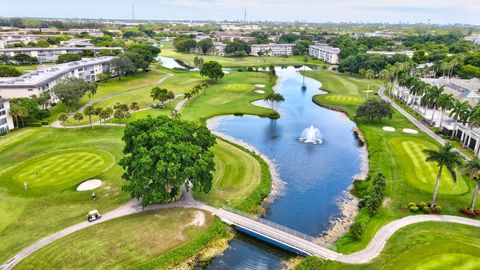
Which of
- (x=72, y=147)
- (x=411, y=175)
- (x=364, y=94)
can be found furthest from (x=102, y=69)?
(x=411, y=175)

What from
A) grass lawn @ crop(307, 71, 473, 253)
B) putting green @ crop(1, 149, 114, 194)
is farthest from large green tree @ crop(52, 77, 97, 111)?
grass lawn @ crop(307, 71, 473, 253)

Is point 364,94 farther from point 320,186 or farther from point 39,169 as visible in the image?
point 39,169

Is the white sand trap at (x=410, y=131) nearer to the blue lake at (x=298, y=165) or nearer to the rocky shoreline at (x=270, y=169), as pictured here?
the blue lake at (x=298, y=165)

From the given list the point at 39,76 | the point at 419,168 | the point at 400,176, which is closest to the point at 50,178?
the point at 400,176

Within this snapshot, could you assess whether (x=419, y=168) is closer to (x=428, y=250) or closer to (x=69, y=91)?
(x=428, y=250)

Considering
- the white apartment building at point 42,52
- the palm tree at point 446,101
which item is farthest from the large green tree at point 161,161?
the white apartment building at point 42,52

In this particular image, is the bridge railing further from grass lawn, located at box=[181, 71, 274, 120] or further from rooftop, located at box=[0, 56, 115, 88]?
rooftop, located at box=[0, 56, 115, 88]
